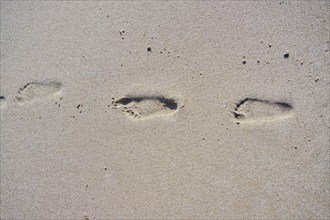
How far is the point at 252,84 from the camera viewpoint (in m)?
1.83

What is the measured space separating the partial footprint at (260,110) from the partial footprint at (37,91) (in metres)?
1.14

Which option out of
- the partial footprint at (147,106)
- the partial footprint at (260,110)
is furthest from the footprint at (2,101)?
the partial footprint at (260,110)

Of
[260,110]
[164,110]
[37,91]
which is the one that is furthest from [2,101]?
[260,110]

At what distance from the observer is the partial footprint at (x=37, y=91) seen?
6.56ft

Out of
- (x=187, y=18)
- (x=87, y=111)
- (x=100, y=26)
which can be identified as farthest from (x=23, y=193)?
(x=187, y=18)

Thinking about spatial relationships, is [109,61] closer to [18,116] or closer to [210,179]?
[18,116]

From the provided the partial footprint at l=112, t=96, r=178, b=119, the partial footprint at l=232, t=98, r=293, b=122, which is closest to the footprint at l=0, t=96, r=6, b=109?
the partial footprint at l=112, t=96, r=178, b=119

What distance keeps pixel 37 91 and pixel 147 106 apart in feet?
2.42

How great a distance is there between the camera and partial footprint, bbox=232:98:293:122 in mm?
1800

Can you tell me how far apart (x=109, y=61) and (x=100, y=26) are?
0.24 m

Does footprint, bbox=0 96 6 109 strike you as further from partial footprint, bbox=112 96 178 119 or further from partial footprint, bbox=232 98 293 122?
partial footprint, bbox=232 98 293 122

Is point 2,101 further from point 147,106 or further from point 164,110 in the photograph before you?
point 164,110

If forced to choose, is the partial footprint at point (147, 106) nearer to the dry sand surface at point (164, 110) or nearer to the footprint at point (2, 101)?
the dry sand surface at point (164, 110)

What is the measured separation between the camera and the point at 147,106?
1.89 metres
